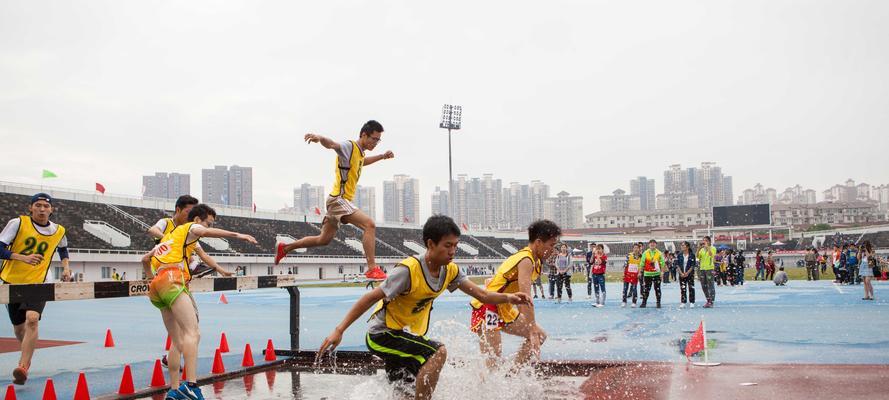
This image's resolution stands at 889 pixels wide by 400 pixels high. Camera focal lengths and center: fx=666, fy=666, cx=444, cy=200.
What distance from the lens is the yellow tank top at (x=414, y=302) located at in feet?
16.1

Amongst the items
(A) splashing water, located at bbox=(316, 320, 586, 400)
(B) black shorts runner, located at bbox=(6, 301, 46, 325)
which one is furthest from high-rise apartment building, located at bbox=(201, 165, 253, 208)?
(A) splashing water, located at bbox=(316, 320, 586, 400)

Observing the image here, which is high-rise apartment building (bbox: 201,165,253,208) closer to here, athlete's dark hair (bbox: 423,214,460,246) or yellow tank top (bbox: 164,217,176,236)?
yellow tank top (bbox: 164,217,176,236)

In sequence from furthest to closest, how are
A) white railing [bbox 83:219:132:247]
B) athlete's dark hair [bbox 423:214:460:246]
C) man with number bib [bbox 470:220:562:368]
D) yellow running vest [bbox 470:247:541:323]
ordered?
white railing [bbox 83:219:132:247] < yellow running vest [bbox 470:247:541:323] < man with number bib [bbox 470:220:562:368] < athlete's dark hair [bbox 423:214:460:246]

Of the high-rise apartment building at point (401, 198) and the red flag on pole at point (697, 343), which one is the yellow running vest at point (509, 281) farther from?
the high-rise apartment building at point (401, 198)

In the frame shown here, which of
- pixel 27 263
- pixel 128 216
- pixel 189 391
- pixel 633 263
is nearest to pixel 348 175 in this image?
pixel 189 391

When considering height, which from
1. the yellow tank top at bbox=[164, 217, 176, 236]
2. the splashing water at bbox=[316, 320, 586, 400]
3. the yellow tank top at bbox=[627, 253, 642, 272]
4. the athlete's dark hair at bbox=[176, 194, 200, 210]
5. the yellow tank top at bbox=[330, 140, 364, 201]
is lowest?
the splashing water at bbox=[316, 320, 586, 400]

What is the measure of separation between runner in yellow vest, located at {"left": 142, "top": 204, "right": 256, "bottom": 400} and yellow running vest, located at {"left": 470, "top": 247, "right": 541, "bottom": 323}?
2305 millimetres

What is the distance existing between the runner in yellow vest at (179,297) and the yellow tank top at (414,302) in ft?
5.27

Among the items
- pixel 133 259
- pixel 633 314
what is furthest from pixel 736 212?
pixel 633 314

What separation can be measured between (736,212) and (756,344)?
75.1 metres

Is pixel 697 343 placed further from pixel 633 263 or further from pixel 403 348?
pixel 633 263

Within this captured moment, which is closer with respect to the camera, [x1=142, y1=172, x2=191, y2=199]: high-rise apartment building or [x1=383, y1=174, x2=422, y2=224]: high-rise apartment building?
[x1=142, y1=172, x2=191, y2=199]: high-rise apartment building

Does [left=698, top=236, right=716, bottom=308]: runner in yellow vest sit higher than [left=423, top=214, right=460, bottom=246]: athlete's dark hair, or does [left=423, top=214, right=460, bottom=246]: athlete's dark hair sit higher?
[left=423, top=214, right=460, bottom=246]: athlete's dark hair

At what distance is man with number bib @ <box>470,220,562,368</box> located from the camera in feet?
19.8
